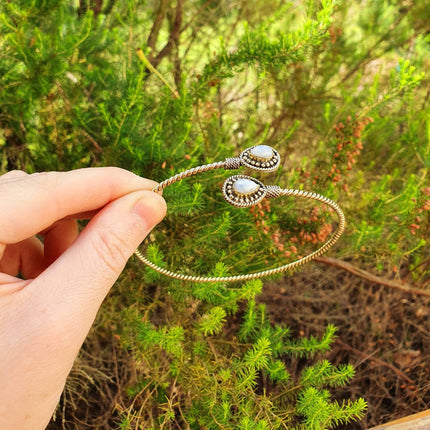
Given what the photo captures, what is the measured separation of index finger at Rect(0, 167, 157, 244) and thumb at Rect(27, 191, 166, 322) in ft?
0.19

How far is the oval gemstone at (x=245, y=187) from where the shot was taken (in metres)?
1.19

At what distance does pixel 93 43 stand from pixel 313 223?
99 centimetres

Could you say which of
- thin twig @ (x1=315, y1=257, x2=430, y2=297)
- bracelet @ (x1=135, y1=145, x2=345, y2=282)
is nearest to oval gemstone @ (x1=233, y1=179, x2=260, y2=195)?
bracelet @ (x1=135, y1=145, x2=345, y2=282)

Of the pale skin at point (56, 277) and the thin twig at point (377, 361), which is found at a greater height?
the pale skin at point (56, 277)

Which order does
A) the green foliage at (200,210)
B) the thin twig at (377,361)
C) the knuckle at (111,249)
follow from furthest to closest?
the thin twig at (377,361) < the green foliage at (200,210) < the knuckle at (111,249)

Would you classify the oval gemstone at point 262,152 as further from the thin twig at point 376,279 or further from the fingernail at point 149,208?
the thin twig at point 376,279

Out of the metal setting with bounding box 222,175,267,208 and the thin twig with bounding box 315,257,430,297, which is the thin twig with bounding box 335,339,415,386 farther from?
the metal setting with bounding box 222,175,267,208

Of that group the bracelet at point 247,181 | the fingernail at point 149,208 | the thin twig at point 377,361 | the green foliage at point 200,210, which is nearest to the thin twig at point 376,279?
the green foliage at point 200,210

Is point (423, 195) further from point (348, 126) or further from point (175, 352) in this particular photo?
point (175, 352)

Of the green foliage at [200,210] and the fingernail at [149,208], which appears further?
the green foliage at [200,210]

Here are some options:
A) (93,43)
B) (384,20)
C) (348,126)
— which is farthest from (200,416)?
(384,20)

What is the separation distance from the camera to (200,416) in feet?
4.19

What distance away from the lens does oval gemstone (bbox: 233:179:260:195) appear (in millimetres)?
1191

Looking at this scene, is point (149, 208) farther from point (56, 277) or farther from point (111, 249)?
point (56, 277)
